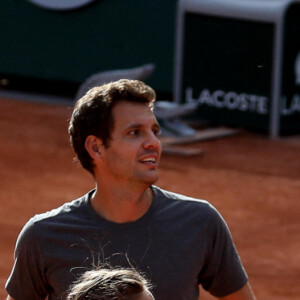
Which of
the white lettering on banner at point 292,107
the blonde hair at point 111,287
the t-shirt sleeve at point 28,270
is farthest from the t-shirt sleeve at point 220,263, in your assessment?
the white lettering on banner at point 292,107

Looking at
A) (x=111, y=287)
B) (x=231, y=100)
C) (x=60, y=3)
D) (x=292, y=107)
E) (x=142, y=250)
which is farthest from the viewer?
(x=60, y=3)

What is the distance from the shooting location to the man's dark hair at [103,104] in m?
3.27

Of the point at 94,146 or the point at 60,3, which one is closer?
the point at 94,146

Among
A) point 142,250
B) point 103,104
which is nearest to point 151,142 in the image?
point 103,104

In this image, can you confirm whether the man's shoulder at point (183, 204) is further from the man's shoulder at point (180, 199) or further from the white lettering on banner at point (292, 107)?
the white lettering on banner at point (292, 107)

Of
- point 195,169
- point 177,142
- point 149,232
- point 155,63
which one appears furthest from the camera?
point 155,63

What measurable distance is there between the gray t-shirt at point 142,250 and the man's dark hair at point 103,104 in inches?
9.5

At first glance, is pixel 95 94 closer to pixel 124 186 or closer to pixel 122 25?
pixel 124 186

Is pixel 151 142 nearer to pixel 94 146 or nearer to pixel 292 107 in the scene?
pixel 94 146

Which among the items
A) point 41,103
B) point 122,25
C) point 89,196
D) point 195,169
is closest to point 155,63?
point 122,25

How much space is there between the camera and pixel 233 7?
12.2 meters

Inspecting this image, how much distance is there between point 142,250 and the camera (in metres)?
3.16

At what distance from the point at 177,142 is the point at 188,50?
61.0 inches

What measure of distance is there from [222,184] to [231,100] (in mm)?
2787
